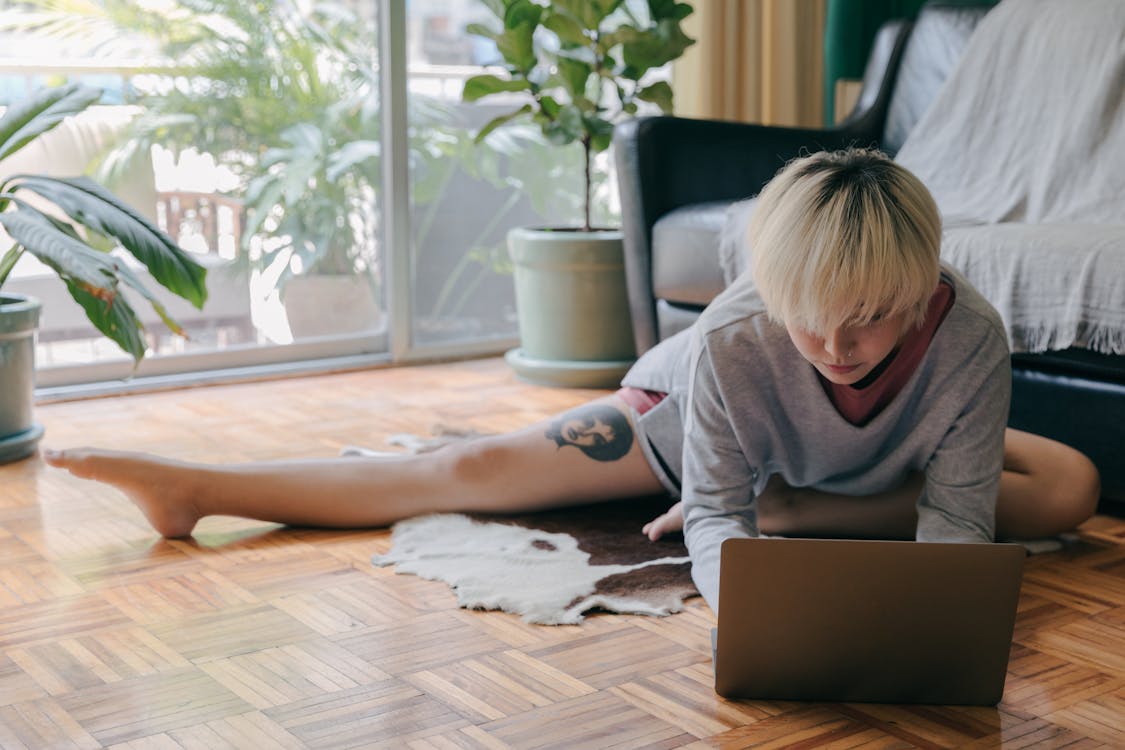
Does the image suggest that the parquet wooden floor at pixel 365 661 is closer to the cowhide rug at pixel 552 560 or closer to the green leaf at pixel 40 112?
the cowhide rug at pixel 552 560

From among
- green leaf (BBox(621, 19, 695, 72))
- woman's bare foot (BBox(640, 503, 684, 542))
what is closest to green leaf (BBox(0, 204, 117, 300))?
woman's bare foot (BBox(640, 503, 684, 542))

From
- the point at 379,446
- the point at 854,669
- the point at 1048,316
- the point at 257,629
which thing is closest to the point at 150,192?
the point at 379,446

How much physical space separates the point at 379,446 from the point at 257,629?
89cm

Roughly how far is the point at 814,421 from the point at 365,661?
0.55 m

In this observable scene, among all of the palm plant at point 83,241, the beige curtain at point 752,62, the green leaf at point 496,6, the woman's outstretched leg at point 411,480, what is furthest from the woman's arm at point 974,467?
the beige curtain at point 752,62

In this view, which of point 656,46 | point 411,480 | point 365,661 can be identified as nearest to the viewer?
point 365,661

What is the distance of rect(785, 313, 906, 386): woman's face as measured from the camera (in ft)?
3.82

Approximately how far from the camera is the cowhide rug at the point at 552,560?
151 centimetres

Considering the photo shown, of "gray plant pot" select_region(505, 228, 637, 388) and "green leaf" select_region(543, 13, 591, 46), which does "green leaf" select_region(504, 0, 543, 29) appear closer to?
"green leaf" select_region(543, 13, 591, 46)

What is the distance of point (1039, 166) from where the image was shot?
2.37 m

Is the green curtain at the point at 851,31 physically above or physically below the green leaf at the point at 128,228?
A: above

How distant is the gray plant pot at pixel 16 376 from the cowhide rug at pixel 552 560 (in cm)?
82

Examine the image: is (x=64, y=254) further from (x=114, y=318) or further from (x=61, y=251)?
(x=114, y=318)

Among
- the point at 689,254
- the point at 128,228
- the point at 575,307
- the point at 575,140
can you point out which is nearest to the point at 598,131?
the point at 575,140
